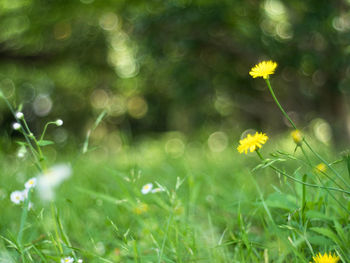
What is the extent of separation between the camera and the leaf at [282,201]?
1021 millimetres

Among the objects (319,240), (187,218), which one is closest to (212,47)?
(187,218)

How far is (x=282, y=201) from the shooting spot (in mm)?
1042

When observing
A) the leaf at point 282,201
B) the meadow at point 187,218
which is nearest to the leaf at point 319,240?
the meadow at point 187,218

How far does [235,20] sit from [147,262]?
11.3 ft

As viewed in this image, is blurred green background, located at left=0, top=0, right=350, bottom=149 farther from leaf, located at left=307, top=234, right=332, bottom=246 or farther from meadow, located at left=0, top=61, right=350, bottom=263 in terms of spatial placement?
leaf, located at left=307, top=234, right=332, bottom=246

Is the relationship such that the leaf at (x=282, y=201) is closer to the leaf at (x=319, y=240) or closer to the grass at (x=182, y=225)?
the grass at (x=182, y=225)

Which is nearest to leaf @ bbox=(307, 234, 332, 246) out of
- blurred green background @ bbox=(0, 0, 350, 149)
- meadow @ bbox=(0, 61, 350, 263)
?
meadow @ bbox=(0, 61, 350, 263)

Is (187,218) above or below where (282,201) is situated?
below

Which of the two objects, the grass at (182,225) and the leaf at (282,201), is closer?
the grass at (182,225)

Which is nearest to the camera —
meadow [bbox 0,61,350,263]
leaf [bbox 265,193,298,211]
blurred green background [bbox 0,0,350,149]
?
meadow [bbox 0,61,350,263]

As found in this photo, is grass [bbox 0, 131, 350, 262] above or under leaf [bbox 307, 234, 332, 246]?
under

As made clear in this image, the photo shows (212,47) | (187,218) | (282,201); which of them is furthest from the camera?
(212,47)

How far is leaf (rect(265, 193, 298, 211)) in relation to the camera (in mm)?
1021

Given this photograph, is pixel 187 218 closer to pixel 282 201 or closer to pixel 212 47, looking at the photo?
pixel 282 201
